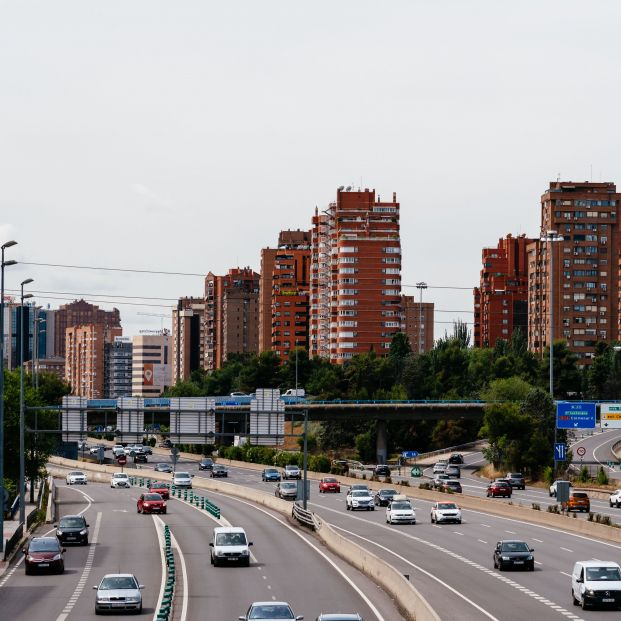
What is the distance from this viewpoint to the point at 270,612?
115 ft

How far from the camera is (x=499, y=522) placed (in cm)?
8000

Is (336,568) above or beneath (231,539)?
beneath

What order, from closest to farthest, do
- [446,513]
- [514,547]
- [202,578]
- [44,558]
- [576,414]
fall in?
1. [202,578]
2. [514,547]
3. [44,558]
4. [446,513]
5. [576,414]

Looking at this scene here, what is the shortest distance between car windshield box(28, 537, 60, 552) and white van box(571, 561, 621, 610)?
22.4 meters

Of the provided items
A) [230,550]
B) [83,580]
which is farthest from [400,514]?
[83,580]

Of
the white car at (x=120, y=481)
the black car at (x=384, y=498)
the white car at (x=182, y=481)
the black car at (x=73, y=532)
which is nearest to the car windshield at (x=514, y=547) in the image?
the black car at (x=73, y=532)

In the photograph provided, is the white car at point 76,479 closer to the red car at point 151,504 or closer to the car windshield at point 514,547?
the red car at point 151,504

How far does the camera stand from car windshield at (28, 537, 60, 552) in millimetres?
55000

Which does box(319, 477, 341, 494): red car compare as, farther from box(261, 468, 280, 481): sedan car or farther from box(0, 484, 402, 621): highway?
box(0, 484, 402, 621): highway

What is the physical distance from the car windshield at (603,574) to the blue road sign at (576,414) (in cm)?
7794

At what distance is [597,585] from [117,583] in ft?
47.6

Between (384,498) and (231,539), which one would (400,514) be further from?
(231,539)

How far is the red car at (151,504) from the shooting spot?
305 feet

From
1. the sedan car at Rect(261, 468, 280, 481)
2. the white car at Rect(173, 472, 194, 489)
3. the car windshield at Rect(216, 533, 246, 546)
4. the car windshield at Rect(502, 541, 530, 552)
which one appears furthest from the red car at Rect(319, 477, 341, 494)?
the car windshield at Rect(502, 541, 530, 552)
